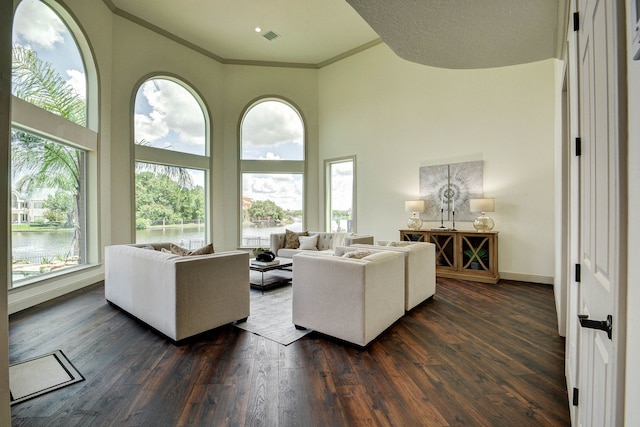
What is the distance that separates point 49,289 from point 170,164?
3.07 m

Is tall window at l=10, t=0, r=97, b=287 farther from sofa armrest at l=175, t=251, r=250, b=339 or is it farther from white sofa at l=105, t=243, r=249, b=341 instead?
sofa armrest at l=175, t=251, r=250, b=339

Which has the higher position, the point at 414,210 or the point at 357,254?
the point at 414,210

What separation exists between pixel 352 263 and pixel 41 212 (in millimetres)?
4397

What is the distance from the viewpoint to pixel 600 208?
3.32ft

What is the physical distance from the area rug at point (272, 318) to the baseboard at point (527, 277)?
142 inches

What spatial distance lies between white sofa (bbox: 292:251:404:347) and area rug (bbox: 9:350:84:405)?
1.82 meters

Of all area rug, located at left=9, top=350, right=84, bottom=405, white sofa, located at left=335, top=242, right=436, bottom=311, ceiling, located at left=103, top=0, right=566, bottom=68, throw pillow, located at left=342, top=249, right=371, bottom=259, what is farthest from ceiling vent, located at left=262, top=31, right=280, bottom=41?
area rug, located at left=9, top=350, right=84, bottom=405

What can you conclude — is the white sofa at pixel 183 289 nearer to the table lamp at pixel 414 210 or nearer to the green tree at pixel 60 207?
the green tree at pixel 60 207

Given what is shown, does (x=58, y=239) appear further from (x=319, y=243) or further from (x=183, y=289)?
(x=319, y=243)

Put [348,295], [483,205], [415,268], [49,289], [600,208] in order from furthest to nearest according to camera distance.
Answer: [483,205] → [49,289] → [415,268] → [348,295] → [600,208]

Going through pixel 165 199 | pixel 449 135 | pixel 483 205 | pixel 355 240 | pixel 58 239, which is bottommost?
pixel 355 240

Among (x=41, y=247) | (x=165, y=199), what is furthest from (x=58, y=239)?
(x=165, y=199)

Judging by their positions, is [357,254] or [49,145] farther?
[49,145]

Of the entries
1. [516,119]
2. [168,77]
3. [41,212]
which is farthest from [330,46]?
[41,212]
